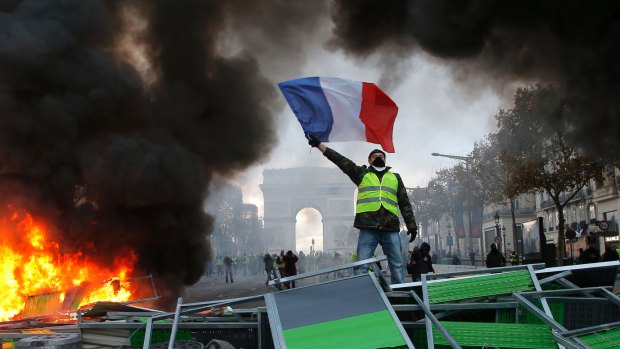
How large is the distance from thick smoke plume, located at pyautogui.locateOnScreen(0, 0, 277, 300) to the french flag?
7.13 m

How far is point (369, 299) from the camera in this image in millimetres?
3842

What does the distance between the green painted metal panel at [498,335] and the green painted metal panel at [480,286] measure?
1.17 feet

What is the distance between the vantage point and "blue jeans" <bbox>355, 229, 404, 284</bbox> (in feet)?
19.1

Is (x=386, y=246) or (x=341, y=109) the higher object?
(x=341, y=109)

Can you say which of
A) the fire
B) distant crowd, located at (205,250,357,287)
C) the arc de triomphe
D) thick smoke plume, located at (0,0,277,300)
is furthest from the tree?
the arc de triomphe

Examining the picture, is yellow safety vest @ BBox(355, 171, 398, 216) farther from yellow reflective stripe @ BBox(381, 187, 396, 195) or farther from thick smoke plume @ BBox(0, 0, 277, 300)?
thick smoke plume @ BBox(0, 0, 277, 300)

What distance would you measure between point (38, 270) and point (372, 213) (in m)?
8.50

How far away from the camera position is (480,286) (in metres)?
4.11

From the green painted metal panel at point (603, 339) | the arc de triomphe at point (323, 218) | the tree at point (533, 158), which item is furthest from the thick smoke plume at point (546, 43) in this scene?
the arc de triomphe at point (323, 218)

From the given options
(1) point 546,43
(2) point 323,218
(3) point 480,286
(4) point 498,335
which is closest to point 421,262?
(1) point 546,43

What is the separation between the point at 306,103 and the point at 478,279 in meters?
3.21

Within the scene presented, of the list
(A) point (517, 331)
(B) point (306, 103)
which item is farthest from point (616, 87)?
(A) point (517, 331)

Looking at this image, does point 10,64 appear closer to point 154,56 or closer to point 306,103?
point 154,56

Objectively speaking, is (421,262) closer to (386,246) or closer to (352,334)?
(386,246)
